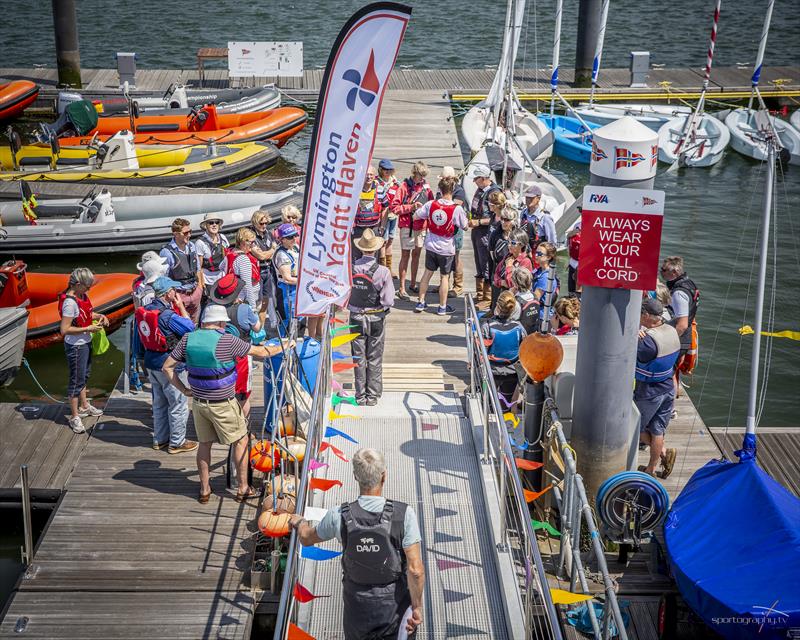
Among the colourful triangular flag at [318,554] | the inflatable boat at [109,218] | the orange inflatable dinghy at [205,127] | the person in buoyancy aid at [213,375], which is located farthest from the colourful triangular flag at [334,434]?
the orange inflatable dinghy at [205,127]

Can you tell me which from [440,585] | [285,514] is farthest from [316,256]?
[440,585]

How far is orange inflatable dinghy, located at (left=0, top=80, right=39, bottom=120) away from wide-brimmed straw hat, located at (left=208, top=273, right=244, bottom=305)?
1677 centimetres

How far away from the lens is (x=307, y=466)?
7.03 meters

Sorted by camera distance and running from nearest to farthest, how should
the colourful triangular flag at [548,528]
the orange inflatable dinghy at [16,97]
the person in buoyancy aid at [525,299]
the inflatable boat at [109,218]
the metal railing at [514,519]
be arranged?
the metal railing at [514,519] → the colourful triangular flag at [548,528] → the person in buoyancy aid at [525,299] → the inflatable boat at [109,218] → the orange inflatable dinghy at [16,97]

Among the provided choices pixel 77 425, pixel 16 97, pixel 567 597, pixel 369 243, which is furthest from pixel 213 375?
pixel 16 97

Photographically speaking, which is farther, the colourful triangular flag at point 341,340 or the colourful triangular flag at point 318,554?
the colourful triangular flag at point 341,340

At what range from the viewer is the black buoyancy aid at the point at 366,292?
9.55 meters

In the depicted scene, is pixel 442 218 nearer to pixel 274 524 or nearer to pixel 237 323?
pixel 237 323

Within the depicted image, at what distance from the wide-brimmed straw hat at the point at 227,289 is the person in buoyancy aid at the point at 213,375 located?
204 centimetres

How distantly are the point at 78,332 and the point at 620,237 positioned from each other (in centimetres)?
570

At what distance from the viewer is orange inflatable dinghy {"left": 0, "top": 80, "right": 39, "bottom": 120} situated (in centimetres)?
2475

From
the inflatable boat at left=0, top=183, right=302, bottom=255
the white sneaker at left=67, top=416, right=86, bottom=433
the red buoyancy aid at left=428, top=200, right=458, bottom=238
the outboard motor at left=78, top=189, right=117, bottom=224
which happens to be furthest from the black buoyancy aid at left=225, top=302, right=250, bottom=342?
the outboard motor at left=78, top=189, right=117, bottom=224

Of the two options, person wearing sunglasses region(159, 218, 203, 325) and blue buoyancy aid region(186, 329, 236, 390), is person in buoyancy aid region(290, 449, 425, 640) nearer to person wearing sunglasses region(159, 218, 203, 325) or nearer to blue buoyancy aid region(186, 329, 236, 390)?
blue buoyancy aid region(186, 329, 236, 390)

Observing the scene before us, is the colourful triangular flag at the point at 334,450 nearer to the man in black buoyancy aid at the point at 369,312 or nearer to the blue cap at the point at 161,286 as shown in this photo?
the man in black buoyancy aid at the point at 369,312
